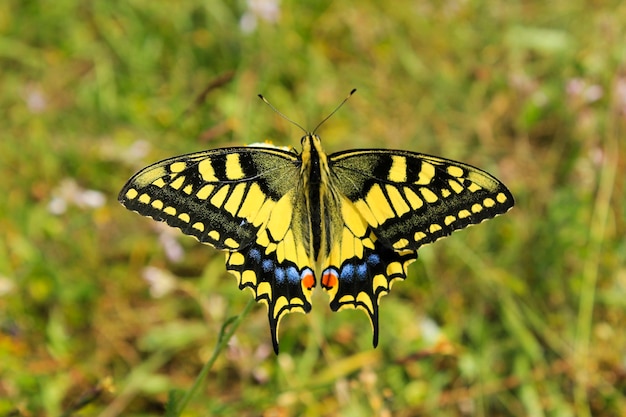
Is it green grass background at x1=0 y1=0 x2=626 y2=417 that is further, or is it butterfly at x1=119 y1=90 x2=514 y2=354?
green grass background at x1=0 y1=0 x2=626 y2=417

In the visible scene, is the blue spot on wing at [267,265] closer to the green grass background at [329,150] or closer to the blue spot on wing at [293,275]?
the blue spot on wing at [293,275]

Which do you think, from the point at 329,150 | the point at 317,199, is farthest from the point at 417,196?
the point at 329,150

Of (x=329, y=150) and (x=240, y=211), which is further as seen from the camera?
(x=329, y=150)

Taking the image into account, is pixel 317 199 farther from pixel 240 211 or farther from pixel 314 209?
pixel 240 211

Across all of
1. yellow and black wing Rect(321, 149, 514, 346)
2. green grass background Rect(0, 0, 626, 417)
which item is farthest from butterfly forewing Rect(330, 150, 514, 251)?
green grass background Rect(0, 0, 626, 417)

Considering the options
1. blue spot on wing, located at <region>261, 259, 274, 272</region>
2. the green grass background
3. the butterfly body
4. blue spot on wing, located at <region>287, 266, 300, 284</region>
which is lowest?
blue spot on wing, located at <region>287, 266, 300, 284</region>

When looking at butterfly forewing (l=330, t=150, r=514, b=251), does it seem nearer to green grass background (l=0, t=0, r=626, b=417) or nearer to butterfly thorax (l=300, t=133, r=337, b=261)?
butterfly thorax (l=300, t=133, r=337, b=261)

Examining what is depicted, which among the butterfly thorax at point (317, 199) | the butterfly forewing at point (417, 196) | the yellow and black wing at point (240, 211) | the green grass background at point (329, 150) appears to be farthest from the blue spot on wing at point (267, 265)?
the green grass background at point (329, 150)
